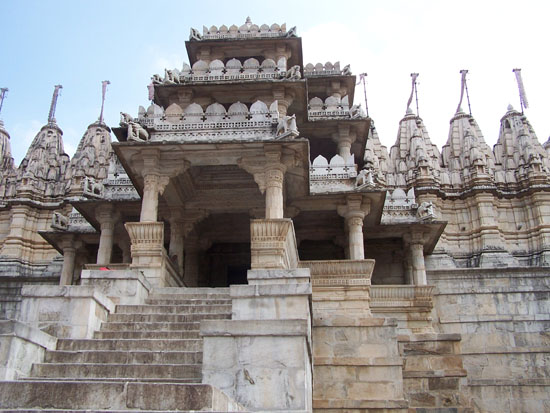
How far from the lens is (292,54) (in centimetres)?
2325

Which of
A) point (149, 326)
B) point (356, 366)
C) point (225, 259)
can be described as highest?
point (225, 259)

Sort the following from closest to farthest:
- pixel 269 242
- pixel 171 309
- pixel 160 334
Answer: pixel 160 334
pixel 171 309
pixel 269 242

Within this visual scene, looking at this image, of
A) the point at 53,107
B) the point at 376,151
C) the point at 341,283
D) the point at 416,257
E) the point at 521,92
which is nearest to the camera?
the point at 341,283

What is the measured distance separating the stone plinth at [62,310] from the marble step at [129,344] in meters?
0.28

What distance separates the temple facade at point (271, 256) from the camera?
26.5ft

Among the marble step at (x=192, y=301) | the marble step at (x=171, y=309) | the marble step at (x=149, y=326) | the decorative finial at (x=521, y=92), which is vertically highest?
the decorative finial at (x=521, y=92)

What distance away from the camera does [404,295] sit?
62.2 ft

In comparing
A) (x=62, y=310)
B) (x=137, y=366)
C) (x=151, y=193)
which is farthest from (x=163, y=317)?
(x=151, y=193)

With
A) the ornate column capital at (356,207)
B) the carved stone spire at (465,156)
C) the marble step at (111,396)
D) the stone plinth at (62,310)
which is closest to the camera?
the marble step at (111,396)

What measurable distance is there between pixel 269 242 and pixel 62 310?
17.4 ft

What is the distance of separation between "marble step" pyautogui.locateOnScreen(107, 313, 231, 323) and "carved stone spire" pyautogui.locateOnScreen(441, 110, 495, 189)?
20.1m

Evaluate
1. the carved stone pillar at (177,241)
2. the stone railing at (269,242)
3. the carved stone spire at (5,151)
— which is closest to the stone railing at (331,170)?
the carved stone pillar at (177,241)

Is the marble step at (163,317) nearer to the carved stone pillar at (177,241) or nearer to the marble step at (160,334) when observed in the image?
the marble step at (160,334)

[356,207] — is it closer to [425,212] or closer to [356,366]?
Answer: [425,212]
